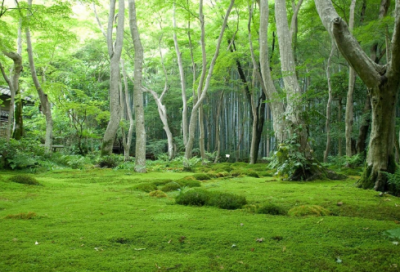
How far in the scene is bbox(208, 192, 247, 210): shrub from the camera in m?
3.30

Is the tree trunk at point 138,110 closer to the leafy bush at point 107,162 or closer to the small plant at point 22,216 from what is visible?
the leafy bush at point 107,162

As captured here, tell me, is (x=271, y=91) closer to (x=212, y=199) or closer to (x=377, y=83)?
(x=377, y=83)

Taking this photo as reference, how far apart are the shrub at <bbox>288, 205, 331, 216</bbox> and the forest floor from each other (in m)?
A: 0.09

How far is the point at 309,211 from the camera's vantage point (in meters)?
2.89

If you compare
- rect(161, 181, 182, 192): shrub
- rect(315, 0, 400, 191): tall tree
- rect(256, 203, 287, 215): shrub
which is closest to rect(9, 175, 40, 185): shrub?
rect(161, 181, 182, 192): shrub

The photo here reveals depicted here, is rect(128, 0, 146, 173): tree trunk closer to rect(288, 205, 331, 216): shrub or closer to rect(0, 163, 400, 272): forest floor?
rect(0, 163, 400, 272): forest floor

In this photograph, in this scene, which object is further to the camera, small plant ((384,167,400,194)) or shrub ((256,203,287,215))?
small plant ((384,167,400,194))

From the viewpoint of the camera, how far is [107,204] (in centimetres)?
338

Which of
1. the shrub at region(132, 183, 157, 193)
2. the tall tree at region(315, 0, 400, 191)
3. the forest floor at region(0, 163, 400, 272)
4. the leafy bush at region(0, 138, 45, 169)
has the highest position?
the tall tree at region(315, 0, 400, 191)

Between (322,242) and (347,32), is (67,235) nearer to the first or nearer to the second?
(322,242)

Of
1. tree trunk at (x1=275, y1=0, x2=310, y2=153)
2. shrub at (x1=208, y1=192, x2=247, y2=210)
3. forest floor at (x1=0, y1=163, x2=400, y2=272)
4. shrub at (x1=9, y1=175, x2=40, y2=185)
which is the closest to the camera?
forest floor at (x1=0, y1=163, x2=400, y2=272)

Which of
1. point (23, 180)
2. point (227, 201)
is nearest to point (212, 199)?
point (227, 201)

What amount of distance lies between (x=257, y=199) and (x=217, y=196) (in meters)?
0.57

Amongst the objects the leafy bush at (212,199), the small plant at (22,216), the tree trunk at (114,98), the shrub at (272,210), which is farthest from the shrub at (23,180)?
the tree trunk at (114,98)
